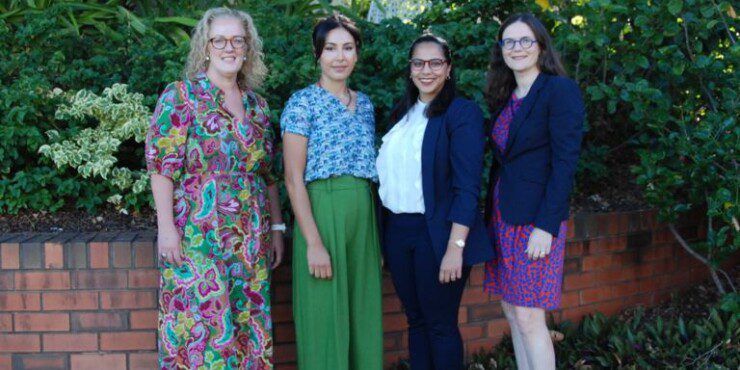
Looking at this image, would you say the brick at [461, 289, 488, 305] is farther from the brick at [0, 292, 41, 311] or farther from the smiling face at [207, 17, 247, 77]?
the brick at [0, 292, 41, 311]

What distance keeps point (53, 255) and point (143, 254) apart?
42 cm

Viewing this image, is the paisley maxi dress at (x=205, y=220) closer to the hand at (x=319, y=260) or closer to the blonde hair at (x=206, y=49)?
the blonde hair at (x=206, y=49)

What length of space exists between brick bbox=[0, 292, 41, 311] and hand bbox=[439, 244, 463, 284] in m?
1.93

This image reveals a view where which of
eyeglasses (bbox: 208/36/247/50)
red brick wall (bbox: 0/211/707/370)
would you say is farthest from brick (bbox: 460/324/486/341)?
eyeglasses (bbox: 208/36/247/50)

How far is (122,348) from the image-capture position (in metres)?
3.66

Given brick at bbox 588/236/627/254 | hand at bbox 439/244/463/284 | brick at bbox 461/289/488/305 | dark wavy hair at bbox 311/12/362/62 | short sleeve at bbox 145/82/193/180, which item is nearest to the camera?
short sleeve at bbox 145/82/193/180

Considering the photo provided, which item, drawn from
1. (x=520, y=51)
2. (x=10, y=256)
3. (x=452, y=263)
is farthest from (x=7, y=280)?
(x=520, y=51)

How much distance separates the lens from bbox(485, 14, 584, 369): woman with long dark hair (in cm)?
302

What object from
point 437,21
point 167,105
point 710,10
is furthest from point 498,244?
point 437,21

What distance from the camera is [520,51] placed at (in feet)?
10.2

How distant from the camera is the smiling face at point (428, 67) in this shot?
3.16 metres

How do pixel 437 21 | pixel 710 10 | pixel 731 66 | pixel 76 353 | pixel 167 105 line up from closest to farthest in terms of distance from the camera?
pixel 167 105, pixel 76 353, pixel 710 10, pixel 731 66, pixel 437 21

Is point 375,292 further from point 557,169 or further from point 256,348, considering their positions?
point 557,169

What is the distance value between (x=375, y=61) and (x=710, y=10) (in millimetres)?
1873
